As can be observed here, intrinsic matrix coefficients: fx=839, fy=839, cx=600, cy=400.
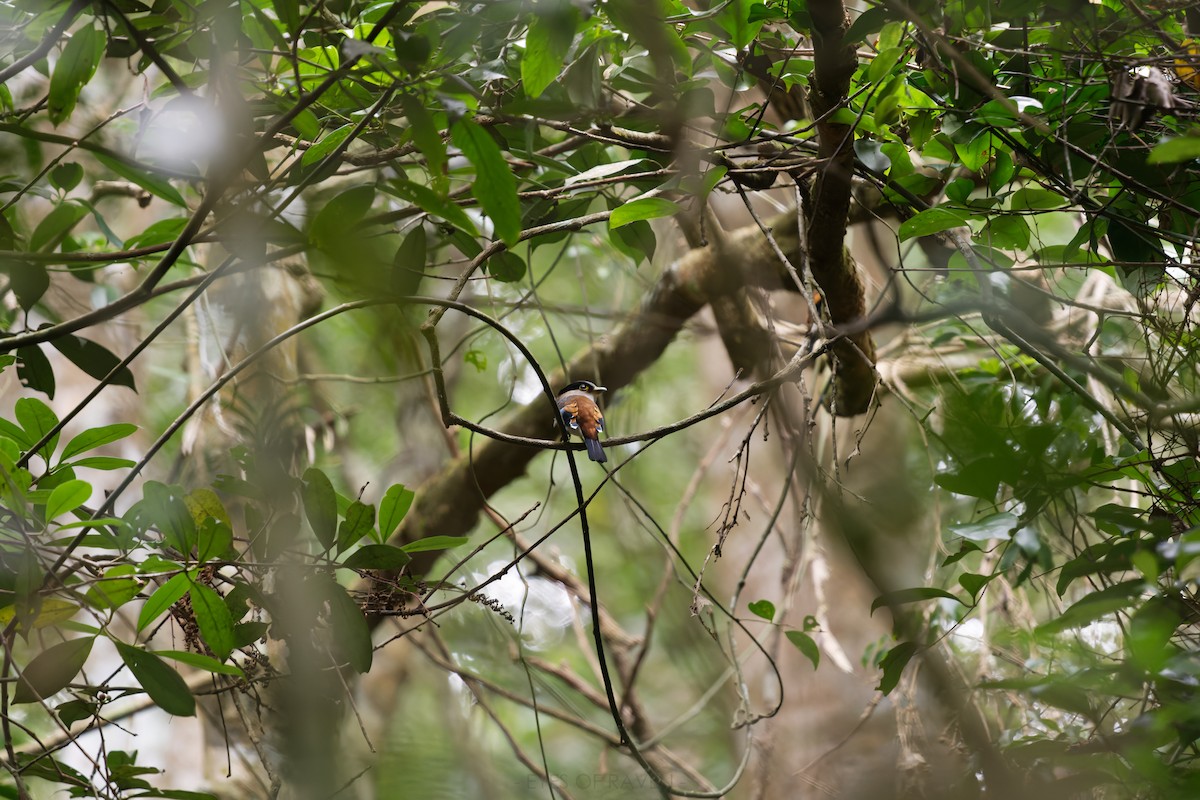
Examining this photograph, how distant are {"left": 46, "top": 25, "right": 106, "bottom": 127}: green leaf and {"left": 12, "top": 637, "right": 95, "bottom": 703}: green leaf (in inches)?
27.3

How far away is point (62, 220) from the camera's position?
4.36ft

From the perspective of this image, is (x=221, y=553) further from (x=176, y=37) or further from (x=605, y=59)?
(x=605, y=59)

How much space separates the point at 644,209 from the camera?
1109 millimetres

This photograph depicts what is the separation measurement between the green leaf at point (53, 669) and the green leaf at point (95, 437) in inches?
10.5

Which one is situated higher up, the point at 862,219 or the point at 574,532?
the point at 574,532

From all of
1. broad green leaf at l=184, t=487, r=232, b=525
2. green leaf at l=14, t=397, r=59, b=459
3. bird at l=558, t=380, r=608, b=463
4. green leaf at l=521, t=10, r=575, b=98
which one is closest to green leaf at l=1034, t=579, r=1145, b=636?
green leaf at l=521, t=10, r=575, b=98

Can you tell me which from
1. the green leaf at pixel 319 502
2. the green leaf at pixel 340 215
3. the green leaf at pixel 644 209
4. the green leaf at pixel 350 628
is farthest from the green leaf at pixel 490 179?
the green leaf at pixel 350 628

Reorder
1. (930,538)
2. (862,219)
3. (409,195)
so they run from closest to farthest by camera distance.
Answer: (409,195) < (862,219) < (930,538)

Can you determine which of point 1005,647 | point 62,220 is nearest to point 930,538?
point 1005,647

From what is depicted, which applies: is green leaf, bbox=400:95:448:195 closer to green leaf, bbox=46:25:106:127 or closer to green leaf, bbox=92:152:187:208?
green leaf, bbox=92:152:187:208

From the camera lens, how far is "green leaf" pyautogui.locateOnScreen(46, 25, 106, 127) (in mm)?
1113

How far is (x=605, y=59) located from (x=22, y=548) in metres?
1.22

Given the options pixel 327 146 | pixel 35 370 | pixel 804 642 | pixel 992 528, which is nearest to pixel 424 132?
pixel 327 146

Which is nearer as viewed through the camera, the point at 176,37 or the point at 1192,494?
the point at 1192,494
